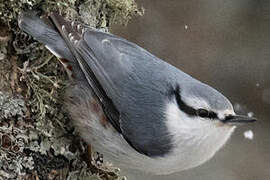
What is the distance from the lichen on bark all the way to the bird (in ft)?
0.18

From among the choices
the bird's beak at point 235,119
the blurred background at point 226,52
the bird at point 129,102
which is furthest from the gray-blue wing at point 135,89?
the blurred background at point 226,52

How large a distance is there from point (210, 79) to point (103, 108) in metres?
3.63

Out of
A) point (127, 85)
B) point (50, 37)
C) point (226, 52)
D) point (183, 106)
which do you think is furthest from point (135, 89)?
point (226, 52)

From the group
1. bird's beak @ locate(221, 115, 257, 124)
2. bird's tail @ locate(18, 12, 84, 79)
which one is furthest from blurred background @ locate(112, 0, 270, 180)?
bird's beak @ locate(221, 115, 257, 124)

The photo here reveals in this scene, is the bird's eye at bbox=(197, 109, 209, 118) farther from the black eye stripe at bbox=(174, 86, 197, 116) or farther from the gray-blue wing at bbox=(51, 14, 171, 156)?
the gray-blue wing at bbox=(51, 14, 171, 156)

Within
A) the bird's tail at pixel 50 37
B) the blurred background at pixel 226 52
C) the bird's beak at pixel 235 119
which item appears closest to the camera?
the bird's beak at pixel 235 119

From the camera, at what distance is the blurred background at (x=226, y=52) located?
6188 mm

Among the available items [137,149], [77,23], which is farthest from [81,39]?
[137,149]

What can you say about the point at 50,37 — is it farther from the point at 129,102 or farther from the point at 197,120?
the point at 197,120

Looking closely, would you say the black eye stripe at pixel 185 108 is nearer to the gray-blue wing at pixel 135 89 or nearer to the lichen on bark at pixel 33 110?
the gray-blue wing at pixel 135 89

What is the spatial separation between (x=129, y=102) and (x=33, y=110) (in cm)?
42

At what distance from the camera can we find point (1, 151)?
2.66 m

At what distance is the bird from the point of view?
2.78 m

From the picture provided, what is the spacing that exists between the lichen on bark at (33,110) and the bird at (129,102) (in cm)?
6
